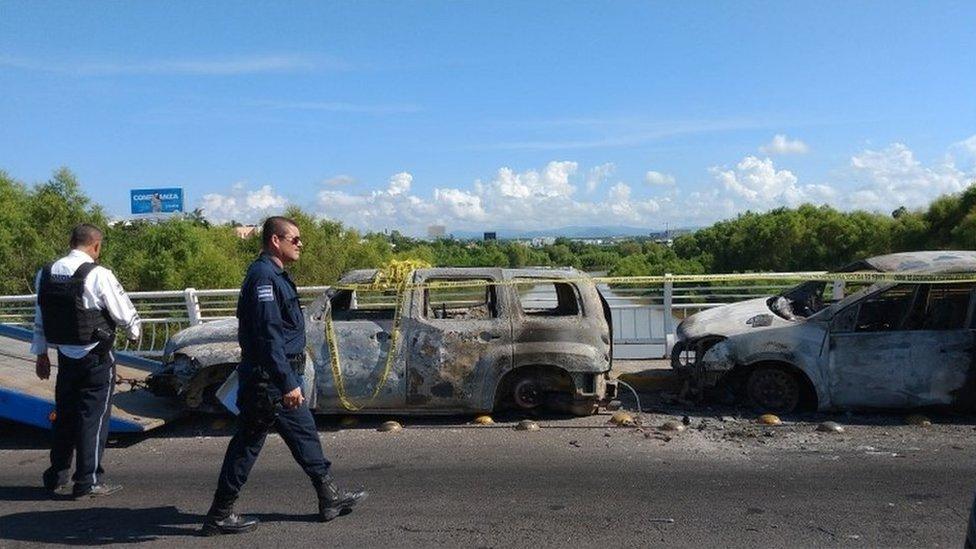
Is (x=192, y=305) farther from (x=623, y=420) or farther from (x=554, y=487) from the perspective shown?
(x=554, y=487)

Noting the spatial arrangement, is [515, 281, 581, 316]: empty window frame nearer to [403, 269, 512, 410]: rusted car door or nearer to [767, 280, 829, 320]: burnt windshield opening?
[403, 269, 512, 410]: rusted car door

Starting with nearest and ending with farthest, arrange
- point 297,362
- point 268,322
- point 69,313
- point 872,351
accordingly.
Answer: point 268,322 < point 297,362 < point 69,313 < point 872,351

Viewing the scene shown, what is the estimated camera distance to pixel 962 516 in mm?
5094

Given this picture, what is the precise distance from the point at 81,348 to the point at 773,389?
6318 mm

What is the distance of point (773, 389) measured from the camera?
314 inches

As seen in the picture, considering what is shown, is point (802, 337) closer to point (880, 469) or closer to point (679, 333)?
point (679, 333)

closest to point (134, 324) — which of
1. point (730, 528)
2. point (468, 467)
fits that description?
point (468, 467)

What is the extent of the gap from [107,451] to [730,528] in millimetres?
5380

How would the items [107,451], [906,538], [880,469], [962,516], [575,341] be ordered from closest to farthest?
[906,538] < [962,516] < [880,469] < [107,451] < [575,341]

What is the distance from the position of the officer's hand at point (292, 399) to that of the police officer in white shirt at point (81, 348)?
1787 mm

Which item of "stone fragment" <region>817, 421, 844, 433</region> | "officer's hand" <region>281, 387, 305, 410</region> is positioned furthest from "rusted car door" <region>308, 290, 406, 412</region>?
"stone fragment" <region>817, 421, 844, 433</region>

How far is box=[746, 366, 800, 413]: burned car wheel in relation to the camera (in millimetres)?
7930

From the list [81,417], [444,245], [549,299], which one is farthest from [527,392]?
[444,245]

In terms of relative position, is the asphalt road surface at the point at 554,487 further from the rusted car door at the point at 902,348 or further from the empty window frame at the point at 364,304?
the empty window frame at the point at 364,304
